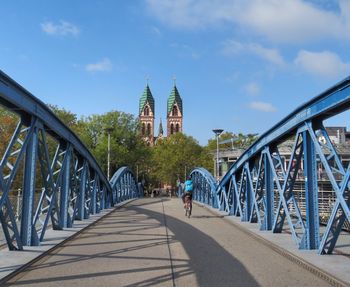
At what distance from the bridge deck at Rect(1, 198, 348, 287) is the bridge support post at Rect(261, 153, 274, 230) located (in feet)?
3.08

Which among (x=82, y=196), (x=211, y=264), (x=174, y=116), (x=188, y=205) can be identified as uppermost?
(x=174, y=116)

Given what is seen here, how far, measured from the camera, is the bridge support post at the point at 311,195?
9.25 m

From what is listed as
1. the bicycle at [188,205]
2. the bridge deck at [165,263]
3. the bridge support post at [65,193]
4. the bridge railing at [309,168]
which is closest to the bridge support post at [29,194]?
the bridge deck at [165,263]

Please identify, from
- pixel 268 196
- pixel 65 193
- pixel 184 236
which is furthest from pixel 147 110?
pixel 184 236

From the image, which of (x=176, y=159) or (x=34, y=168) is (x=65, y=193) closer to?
(x=34, y=168)

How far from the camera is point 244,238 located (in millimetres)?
11891

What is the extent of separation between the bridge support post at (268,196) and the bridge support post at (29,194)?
604cm

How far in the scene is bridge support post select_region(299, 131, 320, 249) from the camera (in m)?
9.25

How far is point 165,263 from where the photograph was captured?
26.5 feet

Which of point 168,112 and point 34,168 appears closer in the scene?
point 34,168

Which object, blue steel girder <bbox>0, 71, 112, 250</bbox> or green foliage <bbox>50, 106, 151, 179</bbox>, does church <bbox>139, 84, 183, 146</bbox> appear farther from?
blue steel girder <bbox>0, 71, 112, 250</bbox>

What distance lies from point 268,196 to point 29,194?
630 cm

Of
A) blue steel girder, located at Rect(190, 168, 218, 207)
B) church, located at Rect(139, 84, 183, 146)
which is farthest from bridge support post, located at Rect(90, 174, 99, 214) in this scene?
church, located at Rect(139, 84, 183, 146)

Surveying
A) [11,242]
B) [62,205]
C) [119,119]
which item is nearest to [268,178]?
[62,205]
